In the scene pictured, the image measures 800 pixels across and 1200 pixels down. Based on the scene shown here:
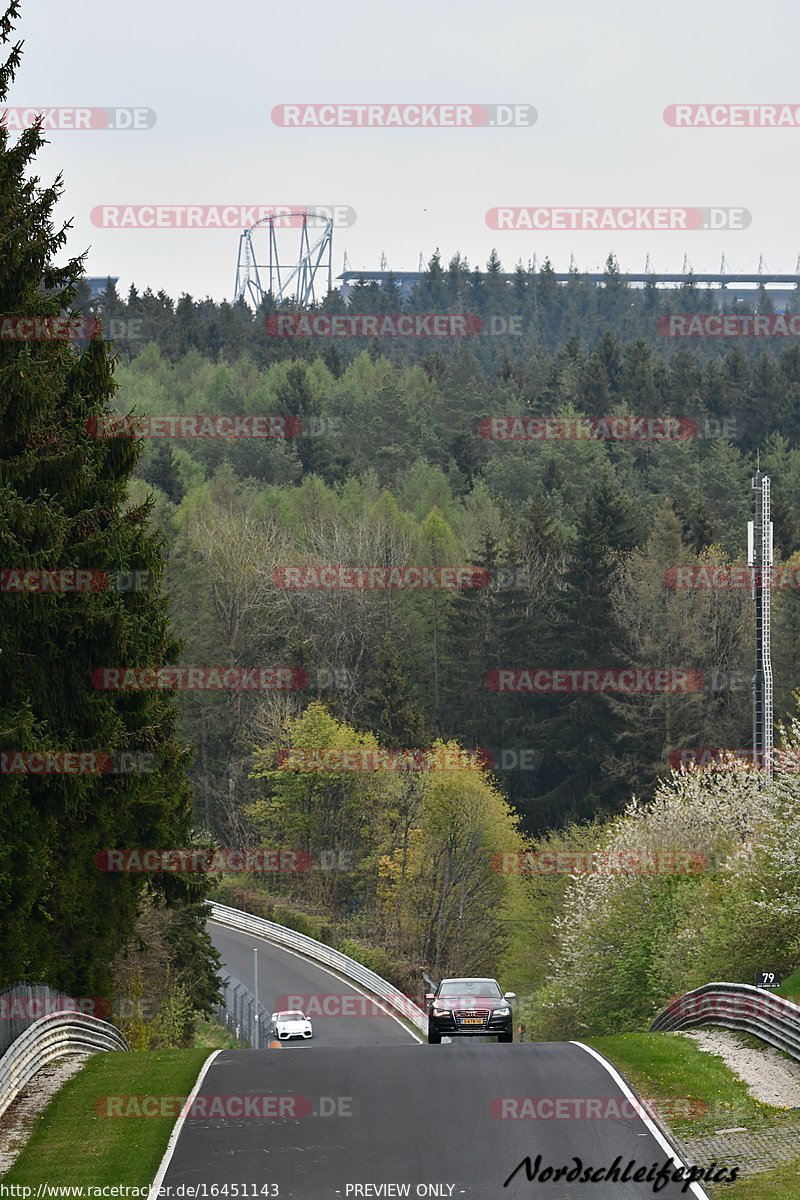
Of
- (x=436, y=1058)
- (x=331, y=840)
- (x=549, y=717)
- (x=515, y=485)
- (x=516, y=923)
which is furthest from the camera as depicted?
(x=515, y=485)

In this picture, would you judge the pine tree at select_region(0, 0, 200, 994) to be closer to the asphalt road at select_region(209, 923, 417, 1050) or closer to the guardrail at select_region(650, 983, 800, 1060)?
the guardrail at select_region(650, 983, 800, 1060)

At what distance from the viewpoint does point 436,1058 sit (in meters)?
24.1

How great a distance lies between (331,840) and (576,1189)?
62.5 meters

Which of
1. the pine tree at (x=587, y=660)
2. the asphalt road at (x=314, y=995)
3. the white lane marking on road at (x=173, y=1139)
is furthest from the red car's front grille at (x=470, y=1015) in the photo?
the pine tree at (x=587, y=660)

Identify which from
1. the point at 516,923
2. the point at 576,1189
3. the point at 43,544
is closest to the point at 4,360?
the point at 43,544

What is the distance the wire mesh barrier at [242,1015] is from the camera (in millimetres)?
50469

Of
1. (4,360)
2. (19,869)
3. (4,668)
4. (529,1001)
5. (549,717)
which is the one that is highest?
(4,360)

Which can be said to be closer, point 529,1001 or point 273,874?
point 529,1001

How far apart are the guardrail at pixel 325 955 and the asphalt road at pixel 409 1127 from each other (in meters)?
26.0

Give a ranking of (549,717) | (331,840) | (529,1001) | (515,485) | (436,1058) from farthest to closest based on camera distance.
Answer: (515,485) < (549,717) < (331,840) < (529,1001) < (436,1058)

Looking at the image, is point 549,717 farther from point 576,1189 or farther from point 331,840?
point 576,1189

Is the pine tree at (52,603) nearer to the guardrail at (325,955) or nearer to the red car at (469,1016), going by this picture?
the red car at (469,1016)

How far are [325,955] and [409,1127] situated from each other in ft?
154

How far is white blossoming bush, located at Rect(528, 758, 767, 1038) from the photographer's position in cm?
4009
